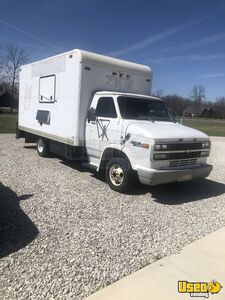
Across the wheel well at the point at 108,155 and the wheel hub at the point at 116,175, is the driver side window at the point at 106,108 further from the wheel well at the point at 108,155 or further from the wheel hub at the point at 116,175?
the wheel hub at the point at 116,175

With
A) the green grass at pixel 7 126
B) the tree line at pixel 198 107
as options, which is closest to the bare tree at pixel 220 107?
the tree line at pixel 198 107

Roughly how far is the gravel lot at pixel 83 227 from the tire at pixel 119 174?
8.4 inches

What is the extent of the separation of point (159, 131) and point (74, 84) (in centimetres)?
288

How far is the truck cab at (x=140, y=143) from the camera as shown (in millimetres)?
5926

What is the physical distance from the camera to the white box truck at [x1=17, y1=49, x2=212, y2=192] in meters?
6.07

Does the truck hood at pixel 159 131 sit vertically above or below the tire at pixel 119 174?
above

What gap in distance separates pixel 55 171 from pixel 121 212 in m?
3.44

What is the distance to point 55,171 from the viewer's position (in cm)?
827

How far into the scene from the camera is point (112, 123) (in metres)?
6.85

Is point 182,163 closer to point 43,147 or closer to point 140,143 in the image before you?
point 140,143

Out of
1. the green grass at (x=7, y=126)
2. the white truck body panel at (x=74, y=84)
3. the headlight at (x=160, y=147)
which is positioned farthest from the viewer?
the green grass at (x=7, y=126)

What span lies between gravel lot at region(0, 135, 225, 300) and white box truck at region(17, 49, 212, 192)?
2.12 feet

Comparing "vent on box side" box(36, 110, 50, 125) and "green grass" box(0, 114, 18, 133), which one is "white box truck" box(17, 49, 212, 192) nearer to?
"vent on box side" box(36, 110, 50, 125)

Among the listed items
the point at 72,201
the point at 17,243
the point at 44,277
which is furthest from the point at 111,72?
the point at 44,277
